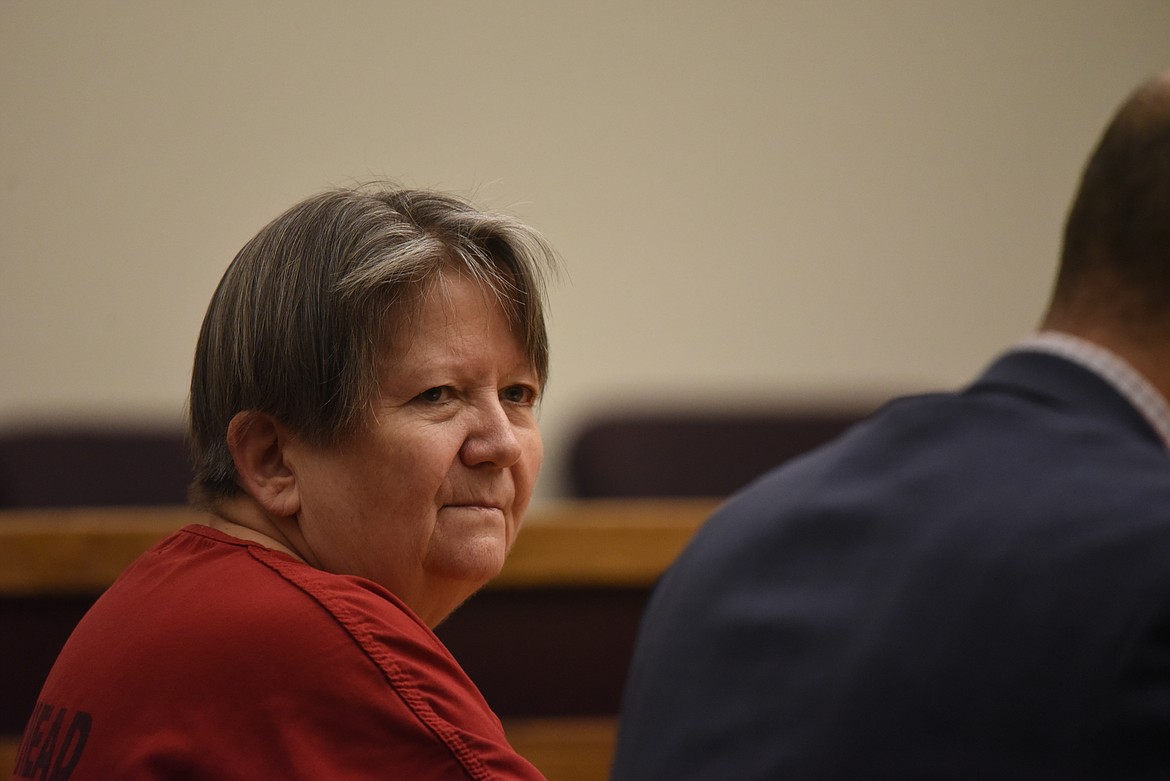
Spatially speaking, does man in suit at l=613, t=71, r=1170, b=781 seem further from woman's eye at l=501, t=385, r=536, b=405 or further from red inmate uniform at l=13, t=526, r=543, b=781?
woman's eye at l=501, t=385, r=536, b=405

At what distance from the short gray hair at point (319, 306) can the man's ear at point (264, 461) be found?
14mm

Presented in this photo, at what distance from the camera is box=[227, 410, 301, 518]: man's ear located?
1204 mm

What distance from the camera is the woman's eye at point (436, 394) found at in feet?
4.02

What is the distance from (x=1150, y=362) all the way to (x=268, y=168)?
124 inches

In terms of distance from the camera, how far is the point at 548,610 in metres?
2.32

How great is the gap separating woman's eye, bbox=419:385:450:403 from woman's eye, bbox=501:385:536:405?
0.10 meters

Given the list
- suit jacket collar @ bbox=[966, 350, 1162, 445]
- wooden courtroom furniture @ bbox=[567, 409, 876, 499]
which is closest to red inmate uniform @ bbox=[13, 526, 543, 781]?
suit jacket collar @ bbox=[966, 350, 1162, 445]

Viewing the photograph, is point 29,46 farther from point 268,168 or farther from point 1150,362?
point 1150,362

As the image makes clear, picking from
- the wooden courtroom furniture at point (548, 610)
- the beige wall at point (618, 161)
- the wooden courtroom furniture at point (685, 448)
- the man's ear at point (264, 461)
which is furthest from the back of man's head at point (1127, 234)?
the beige wall at point (618, 161)

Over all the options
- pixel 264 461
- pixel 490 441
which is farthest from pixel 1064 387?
pixel 264 461

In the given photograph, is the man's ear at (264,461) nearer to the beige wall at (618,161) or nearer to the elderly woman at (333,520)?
the elderly woman at (333,520)

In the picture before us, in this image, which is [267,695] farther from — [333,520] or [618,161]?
[618,161]

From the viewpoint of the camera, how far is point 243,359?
3.93 feet

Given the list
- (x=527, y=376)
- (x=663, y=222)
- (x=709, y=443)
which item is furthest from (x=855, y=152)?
(x=527, y=376)
